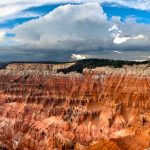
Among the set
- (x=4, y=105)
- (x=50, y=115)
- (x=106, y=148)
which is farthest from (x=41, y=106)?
(x=106, y=148)

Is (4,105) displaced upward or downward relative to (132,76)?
downward

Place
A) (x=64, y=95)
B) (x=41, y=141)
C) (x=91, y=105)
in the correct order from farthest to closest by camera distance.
Answer: (x=64, y=95), (x=91, y=105), (x=41, y=141)

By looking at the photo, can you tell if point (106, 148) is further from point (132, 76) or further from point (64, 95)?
point (64, 95)

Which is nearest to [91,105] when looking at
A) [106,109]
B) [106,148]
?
[106,109]

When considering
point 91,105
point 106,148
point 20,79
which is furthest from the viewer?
point 20,79

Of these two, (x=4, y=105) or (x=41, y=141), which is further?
(x=4, y=105)

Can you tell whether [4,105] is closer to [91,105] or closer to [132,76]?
[91,105]
